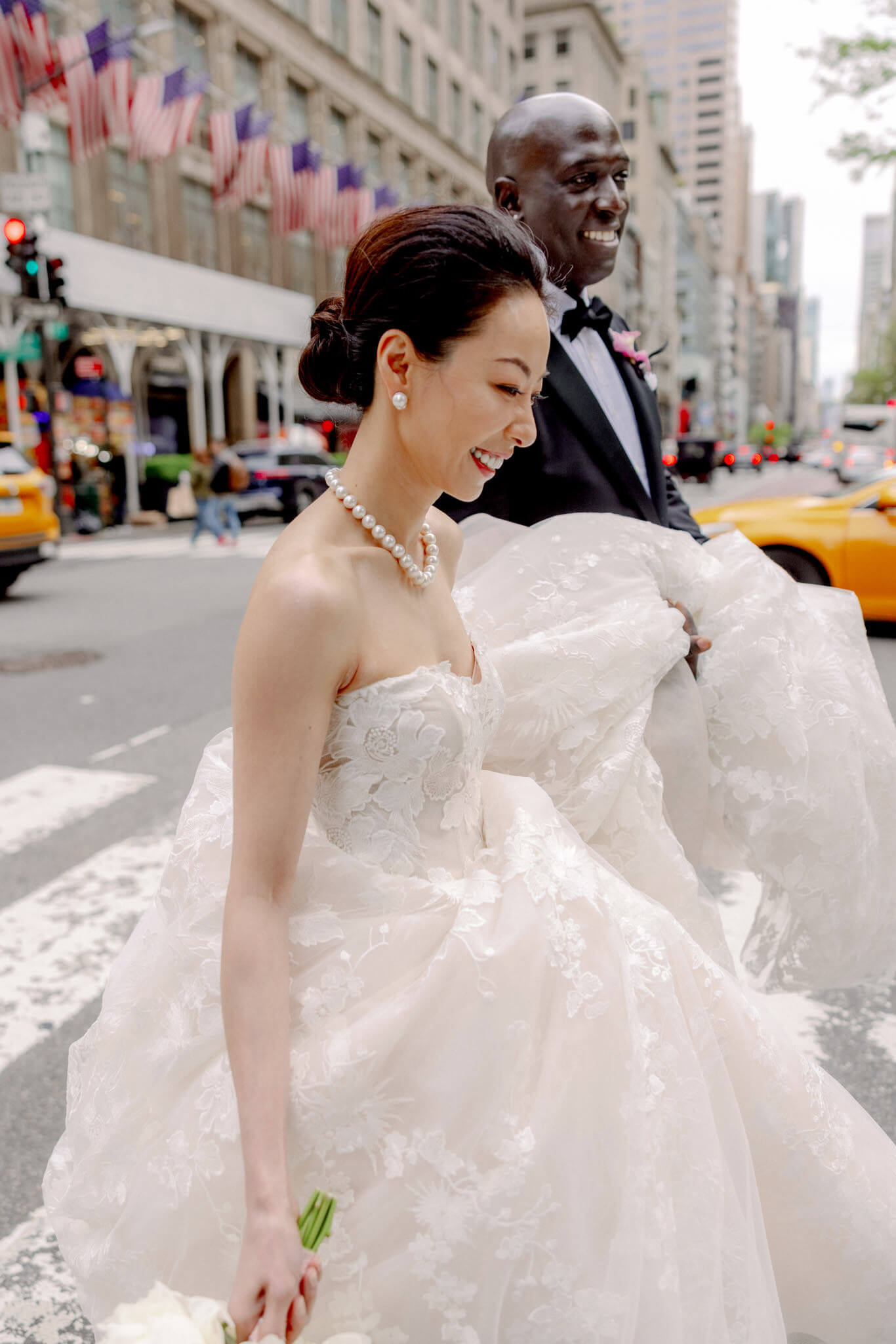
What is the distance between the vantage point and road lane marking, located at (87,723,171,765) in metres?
6.00

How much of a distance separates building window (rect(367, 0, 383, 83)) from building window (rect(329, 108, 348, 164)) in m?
2.16

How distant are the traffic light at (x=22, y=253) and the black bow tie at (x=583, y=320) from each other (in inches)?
663

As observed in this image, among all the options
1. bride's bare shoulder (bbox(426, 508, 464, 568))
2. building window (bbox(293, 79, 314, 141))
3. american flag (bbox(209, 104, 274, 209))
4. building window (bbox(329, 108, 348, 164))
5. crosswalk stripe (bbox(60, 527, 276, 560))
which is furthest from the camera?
building window (bbox(329, 108, 348, 164))

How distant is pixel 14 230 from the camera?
55.6 feet

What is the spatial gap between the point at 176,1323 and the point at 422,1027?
1.39 feet

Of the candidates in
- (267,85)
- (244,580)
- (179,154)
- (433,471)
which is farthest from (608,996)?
(267,85)

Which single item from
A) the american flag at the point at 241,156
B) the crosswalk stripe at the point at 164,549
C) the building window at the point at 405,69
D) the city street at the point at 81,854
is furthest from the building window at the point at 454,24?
the city street at the point at 81,854

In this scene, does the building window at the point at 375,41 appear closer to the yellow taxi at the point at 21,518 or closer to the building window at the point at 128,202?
the building window at the point at 128,202

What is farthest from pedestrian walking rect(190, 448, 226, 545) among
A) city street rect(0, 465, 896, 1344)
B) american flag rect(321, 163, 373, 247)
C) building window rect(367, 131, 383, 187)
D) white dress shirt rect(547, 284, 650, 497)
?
building window rect(367, 131, 383, 187)

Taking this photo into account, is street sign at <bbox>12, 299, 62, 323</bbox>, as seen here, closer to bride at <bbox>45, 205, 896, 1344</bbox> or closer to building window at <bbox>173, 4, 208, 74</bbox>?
building window at <bbox>173, 4, 208, 74</bbox>

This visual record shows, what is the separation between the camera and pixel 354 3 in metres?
34.9

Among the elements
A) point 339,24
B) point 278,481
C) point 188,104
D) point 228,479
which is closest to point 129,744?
point 228,479

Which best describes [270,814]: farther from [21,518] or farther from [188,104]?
[188,104]

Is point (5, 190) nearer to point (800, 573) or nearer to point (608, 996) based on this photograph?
point (800, 573)
